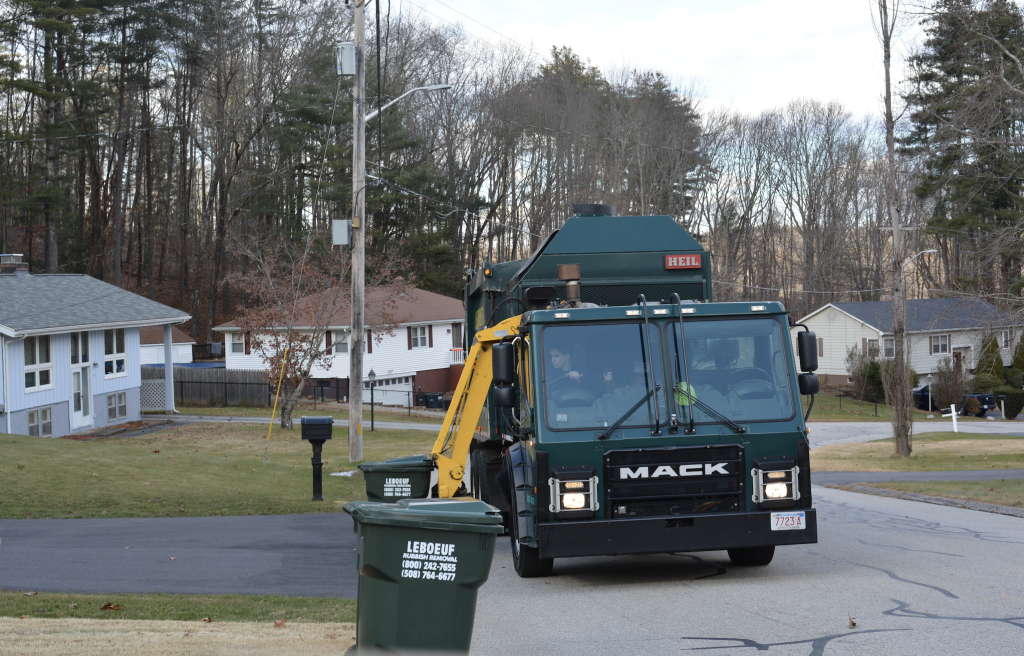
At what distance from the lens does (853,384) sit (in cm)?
5653

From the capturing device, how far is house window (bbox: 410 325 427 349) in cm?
4931

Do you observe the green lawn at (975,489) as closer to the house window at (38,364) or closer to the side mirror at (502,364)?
the side mirror at (502,364)

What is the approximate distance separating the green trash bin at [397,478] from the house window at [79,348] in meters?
21.6


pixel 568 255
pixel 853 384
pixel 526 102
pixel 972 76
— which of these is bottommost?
pixel 853 384

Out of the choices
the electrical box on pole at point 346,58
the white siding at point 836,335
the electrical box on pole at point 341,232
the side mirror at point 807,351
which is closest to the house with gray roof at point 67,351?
the electrical box on pole at point 341,232

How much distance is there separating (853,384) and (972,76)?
3390cm

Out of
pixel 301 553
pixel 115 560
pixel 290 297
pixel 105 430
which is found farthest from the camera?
pixel 290 297

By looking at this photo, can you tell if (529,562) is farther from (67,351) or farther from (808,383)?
(67,351)

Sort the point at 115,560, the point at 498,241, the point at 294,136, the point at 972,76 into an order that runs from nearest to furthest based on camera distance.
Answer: the point at 115,560 < the point at 972,76 < the point at 294,136 < the point at 498,241

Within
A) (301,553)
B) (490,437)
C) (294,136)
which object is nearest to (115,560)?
(301,553)

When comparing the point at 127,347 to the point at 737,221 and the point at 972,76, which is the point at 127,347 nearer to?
the point at 972,76

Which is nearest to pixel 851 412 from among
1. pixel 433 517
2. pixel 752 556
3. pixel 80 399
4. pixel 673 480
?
pixel 80 399

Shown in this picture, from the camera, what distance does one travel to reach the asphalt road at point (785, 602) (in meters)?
6.43

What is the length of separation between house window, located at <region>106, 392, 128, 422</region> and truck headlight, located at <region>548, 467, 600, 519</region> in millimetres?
27556
